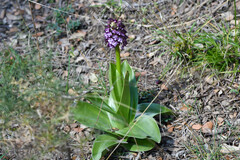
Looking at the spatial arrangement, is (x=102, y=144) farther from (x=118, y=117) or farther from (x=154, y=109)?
(x=154, y=109)

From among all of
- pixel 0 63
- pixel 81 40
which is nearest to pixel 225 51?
pixel 81 40

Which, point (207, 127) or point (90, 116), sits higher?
point (90, 116)

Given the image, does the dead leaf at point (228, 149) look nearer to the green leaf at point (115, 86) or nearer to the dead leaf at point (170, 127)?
the dead leaf at point (170, 127)

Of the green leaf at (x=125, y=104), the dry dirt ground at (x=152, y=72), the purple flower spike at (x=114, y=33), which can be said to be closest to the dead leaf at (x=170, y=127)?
the dry dirt ground at (x=152, y=72)

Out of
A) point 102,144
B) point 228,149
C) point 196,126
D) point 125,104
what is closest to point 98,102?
point 125,104

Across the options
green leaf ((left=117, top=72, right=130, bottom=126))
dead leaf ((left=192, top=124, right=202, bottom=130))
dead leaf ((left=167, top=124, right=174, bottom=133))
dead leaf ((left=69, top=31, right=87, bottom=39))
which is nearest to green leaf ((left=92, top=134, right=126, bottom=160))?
green leaf ((left=117, top=72, right=130, bottom=126))

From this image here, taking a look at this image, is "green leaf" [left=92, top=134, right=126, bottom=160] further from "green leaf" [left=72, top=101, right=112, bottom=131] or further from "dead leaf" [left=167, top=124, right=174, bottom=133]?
"dead leaf" [left=167, top=124, right=174, bottom=133]

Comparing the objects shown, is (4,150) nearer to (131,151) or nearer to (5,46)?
(131,151)
